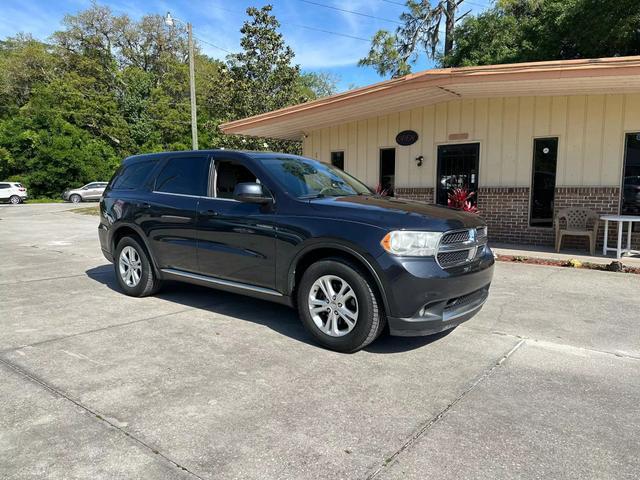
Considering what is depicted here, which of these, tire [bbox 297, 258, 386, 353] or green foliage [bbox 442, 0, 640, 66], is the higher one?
green foliage [bbox 442, 0, 640, 66]

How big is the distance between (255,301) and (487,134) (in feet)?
24.9

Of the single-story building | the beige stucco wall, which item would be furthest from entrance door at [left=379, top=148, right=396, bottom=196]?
the beige stucco wall

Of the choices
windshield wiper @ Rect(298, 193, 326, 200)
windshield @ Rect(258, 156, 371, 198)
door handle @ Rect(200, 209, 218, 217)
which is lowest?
door handle @ Rect(200, 209, 218, 217)

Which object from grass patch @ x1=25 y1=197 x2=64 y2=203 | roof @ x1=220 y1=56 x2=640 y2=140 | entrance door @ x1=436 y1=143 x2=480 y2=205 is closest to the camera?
roof @ x1=220 y1=56 x2=640 y2=140

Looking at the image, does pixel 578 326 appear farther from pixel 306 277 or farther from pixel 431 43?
pixel 431 43

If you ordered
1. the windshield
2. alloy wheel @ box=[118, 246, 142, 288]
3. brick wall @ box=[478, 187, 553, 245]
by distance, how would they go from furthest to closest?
brick wall @ box=[478, 187, 553, 245] < alloy wheel @ box=[118, 246, 142, 288] < the windshield

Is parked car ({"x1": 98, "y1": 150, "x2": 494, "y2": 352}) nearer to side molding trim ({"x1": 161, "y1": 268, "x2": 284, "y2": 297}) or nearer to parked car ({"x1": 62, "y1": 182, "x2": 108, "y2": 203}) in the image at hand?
side molding trim ({"x1": 161, "y1": 268, "x2": 284, "y2": 297})

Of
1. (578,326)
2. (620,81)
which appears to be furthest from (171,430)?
(620,81)

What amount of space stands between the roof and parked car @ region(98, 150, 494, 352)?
176 inches

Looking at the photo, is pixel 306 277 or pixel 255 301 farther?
pixel 255 301

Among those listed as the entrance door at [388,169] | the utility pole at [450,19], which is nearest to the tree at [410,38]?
the utility pole at [450,19]

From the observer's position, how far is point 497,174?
36.3 feet

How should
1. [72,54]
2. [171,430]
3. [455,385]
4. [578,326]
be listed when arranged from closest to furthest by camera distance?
[171,430], [455,385], [578,326], [72,54]

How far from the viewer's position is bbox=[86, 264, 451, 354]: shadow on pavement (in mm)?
4426
